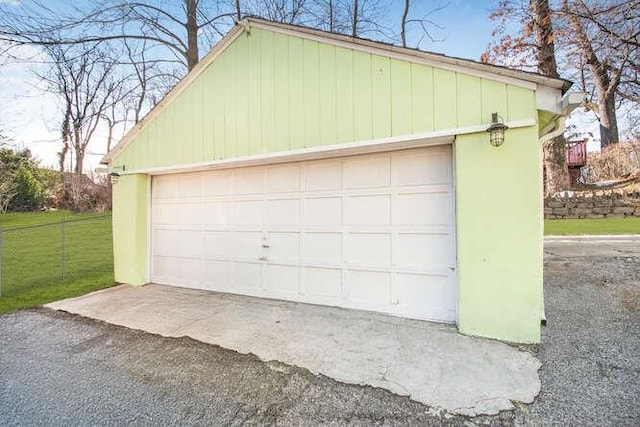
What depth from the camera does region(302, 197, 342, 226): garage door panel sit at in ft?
15.3

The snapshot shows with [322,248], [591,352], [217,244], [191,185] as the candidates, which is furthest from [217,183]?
[591,352]

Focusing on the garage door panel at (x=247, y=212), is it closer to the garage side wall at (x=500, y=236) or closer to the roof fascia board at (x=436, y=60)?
the roof fascia board at (x=436, y=60)

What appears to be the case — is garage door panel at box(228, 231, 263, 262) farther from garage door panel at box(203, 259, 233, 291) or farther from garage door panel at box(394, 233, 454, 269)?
garage door panel at box(394, 233, 454, 269)

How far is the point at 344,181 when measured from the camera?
4641 mm

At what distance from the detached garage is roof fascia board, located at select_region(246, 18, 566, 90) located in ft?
0.05

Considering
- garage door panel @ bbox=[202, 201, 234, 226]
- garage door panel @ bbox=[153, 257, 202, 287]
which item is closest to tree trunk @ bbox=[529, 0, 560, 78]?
garage door panel @ bbox=[202, 201, 234, 226]

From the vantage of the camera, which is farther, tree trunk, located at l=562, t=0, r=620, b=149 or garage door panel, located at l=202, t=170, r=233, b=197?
tree trunk, located at l=562, t=0, r=620, b=149

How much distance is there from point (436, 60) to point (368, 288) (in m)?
3.05

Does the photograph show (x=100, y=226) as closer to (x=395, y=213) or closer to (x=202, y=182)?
(x=202, y=182)

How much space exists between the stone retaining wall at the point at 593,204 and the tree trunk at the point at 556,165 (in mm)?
414

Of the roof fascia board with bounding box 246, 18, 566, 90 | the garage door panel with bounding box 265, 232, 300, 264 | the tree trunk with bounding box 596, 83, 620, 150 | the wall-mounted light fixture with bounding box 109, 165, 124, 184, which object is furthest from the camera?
the tree trunk with bounding box 596, 83, 620, 150

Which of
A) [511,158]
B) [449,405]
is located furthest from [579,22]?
[449,405]

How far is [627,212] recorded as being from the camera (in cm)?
1179

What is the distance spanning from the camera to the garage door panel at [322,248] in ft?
15.3
